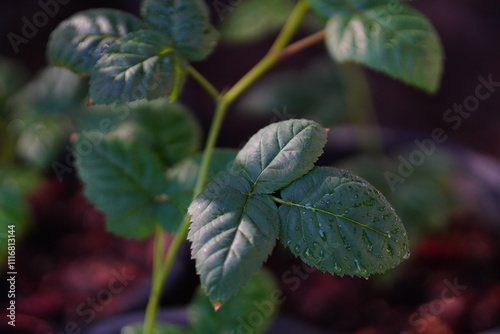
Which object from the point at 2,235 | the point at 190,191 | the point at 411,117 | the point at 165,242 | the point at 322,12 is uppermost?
the point at 322,12

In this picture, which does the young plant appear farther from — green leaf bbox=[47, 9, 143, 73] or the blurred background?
the blurred background

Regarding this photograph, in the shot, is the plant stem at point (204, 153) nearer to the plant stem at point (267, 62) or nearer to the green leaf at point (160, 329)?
the plant stem at point (267, 62)

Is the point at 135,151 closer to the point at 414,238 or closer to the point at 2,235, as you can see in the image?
the point at 2,235

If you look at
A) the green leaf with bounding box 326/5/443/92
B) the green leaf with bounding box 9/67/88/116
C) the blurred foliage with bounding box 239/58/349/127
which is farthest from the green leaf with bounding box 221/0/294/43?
the green leaf with bounding box 326/5/443/92

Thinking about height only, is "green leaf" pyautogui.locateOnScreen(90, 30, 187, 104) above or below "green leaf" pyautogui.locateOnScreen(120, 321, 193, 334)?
above

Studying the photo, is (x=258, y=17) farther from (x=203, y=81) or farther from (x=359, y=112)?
(x=203, y=81)

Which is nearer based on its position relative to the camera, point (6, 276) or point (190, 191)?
point (190, 191)

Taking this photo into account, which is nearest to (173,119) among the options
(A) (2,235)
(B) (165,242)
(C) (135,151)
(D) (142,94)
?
(C) (135,151)
